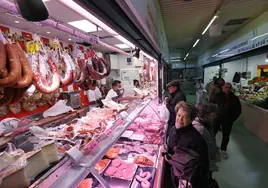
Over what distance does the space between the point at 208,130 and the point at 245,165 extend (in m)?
2.08

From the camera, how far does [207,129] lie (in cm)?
237

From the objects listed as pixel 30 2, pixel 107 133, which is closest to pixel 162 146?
pixel 107 133

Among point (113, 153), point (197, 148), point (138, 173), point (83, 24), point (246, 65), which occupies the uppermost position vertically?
point (83, 24)

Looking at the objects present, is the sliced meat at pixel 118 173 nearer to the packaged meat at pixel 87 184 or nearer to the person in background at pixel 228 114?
the packaged meat at pixel 87 184

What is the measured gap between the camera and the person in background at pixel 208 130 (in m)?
2.18

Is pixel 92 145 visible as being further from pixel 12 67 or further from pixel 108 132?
pixel 12 67

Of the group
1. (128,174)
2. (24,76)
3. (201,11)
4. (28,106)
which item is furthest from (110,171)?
(201,11)

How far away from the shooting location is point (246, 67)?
27.5 ft

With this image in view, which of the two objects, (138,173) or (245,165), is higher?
(138,173)

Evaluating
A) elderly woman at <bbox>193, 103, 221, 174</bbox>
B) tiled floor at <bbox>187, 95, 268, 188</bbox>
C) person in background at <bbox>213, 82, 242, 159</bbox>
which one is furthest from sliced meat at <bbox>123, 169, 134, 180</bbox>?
person in background at <bbox>213, 82, 242, 159</bbox>

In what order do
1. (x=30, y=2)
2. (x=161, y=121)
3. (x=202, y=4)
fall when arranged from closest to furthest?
(x=30, y=2)
(x=161, y=121)
(x=202, y=4)

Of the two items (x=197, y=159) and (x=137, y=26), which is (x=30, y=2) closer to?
(x=137, y=26)

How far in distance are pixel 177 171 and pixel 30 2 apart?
187 centimetres

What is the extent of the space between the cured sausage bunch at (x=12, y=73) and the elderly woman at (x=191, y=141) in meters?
1.62
